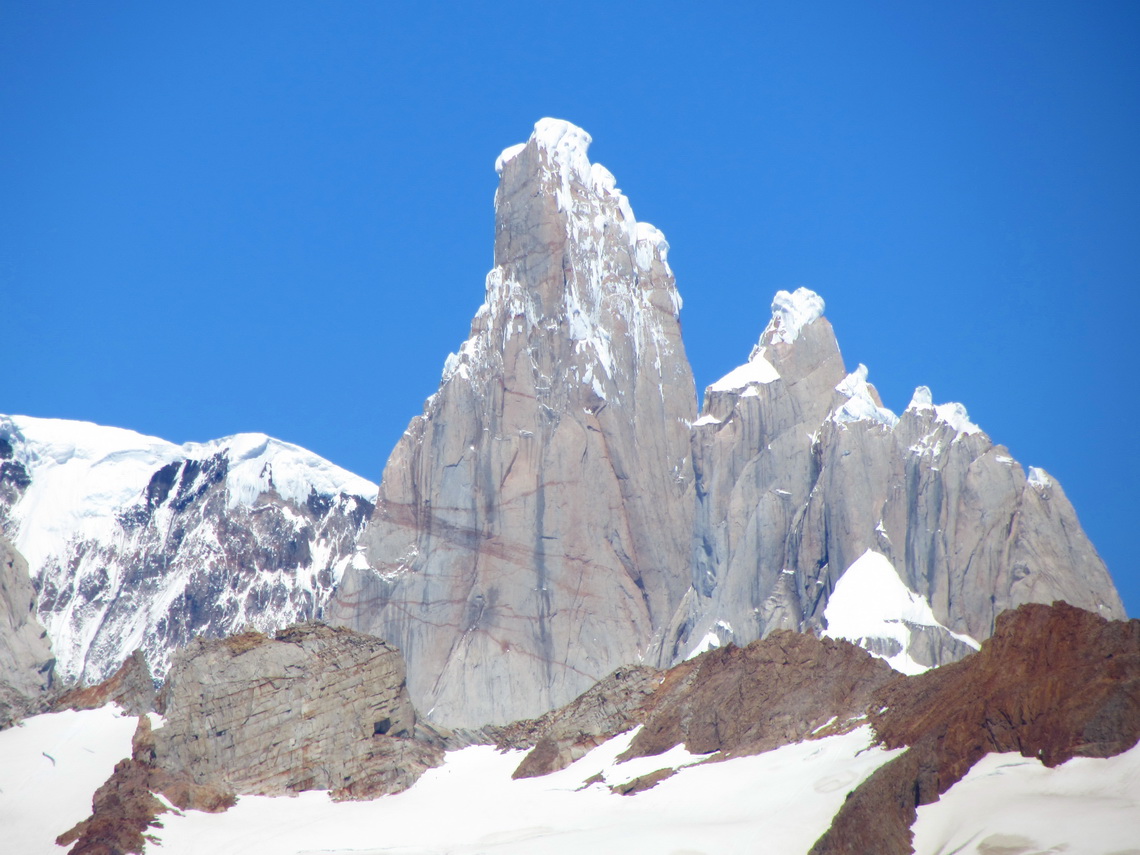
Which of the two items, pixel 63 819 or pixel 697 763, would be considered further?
pixel 63 819

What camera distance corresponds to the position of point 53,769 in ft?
224

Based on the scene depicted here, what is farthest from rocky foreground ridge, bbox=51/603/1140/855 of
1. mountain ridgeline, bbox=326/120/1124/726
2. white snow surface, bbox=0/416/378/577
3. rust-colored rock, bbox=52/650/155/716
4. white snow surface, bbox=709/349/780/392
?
white snow surface, bbox=0/416/378/577

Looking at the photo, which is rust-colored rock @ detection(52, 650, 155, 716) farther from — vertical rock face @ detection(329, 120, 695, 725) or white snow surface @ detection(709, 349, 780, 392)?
white snow surface @ detection(709, 349, 780, 392)

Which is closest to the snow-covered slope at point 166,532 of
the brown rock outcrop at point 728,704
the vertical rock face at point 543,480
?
the vertical rock face at point 543,480

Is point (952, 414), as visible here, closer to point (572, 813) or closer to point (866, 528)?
point (866, 528)

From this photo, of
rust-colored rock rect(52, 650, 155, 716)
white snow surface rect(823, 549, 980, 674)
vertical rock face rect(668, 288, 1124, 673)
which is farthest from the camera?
vertical rock face rect(668, 288, 1124, 673)

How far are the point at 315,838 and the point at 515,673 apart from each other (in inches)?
1682

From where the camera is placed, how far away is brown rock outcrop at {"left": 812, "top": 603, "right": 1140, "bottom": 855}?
4288cm

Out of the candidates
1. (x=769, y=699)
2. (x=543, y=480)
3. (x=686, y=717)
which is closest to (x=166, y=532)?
(x=543, y=480)

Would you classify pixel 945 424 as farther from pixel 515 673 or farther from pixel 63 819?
pixel 63 819

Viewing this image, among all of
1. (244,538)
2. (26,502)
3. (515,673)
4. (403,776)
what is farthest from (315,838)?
(26,502)

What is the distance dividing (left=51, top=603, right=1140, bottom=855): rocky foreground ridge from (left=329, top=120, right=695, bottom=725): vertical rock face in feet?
83.7

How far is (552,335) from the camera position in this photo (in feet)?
369

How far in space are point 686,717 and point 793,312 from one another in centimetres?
4923
